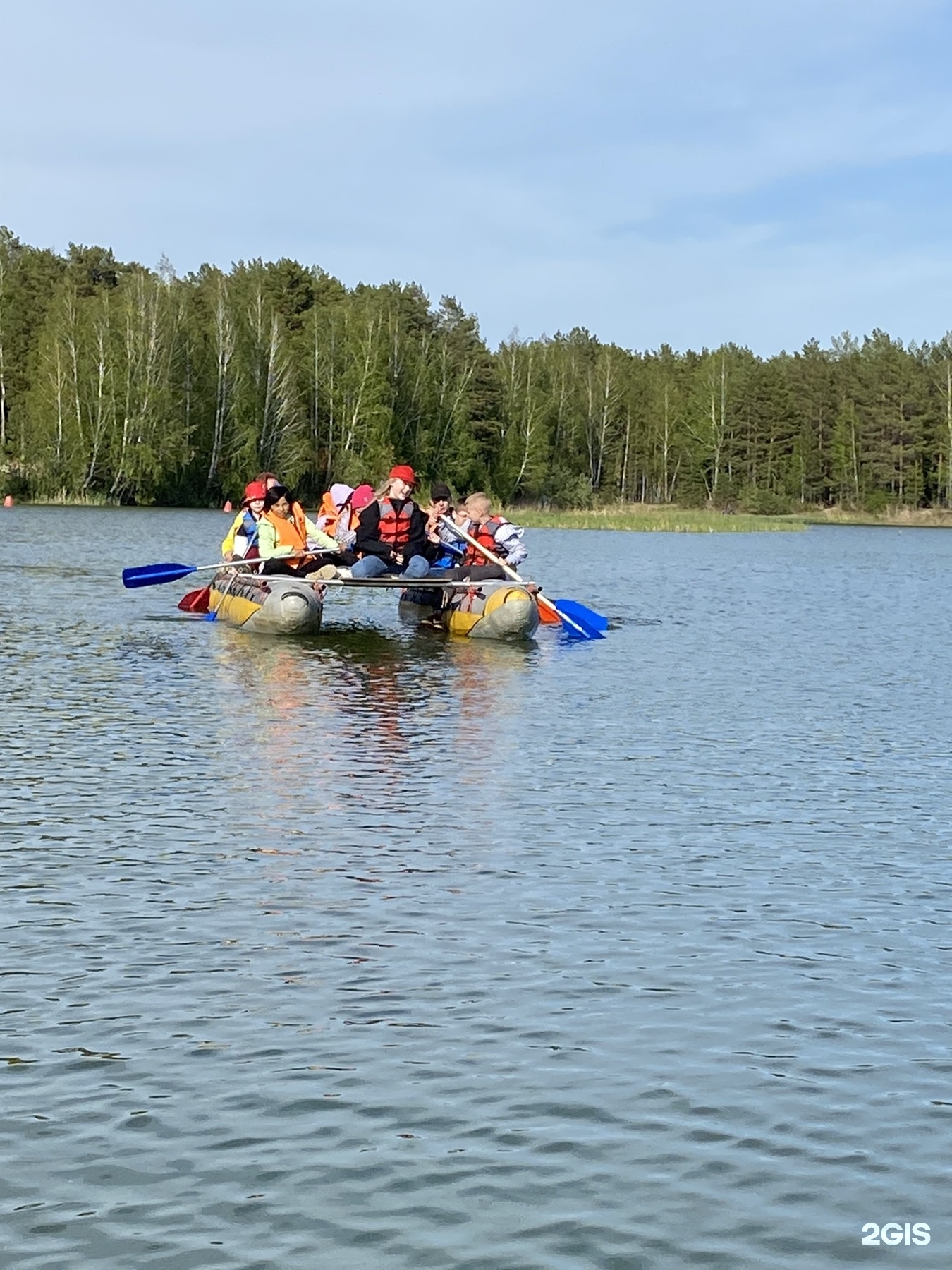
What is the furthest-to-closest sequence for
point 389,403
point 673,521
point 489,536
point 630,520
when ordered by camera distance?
point 389,403 < point 673,521 < point 630,520 < point 489,536

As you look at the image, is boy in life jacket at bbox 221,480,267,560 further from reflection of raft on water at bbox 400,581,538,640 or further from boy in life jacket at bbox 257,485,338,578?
reflection of raft on water at bbox 400,581,538,640

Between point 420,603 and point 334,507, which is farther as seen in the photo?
point 334,507

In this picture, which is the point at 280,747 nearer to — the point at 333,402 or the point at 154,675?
the point at 154,675

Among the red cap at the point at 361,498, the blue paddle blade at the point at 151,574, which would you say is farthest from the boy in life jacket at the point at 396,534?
the blue paddle blade at the point at 151,574

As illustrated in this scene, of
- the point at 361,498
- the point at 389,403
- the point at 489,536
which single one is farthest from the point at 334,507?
the point at 389,403

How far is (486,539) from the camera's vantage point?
2206 cm

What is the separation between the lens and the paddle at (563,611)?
21312mm

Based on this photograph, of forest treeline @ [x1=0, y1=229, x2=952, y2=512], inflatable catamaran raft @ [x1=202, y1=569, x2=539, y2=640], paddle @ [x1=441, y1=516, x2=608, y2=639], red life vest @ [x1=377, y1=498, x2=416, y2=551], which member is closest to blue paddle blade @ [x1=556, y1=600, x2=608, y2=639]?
paddle @ [x1=441, y1=516, x2=608, y2=639]

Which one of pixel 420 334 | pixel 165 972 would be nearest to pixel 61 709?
pixel 165 972

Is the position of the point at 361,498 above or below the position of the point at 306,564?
above

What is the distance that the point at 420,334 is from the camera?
294ft

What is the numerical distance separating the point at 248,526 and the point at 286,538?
44.8 inches

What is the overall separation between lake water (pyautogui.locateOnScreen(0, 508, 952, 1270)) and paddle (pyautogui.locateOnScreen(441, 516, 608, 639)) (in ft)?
20.5

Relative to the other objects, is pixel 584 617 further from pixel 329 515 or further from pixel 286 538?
pixel 329 515
